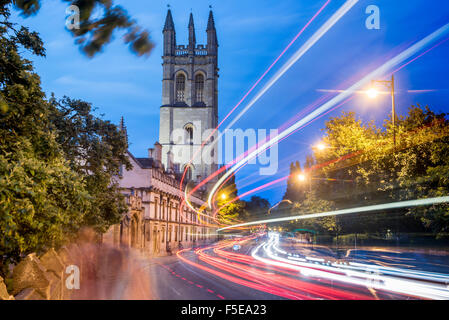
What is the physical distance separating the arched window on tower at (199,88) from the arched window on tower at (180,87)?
354cm

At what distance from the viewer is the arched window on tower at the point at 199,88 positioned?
100m

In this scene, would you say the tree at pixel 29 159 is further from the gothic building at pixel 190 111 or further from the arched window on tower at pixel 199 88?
the arched window on tower at pixel 199 88

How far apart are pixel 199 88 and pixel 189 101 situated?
18.8 feet

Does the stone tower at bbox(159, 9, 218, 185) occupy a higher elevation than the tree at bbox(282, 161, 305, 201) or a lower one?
higher

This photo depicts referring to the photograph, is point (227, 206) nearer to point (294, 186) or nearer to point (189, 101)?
point (189, 101)

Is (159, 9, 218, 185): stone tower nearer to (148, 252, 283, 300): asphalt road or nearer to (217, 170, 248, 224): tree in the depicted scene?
(217, 170, 248, 224): tree

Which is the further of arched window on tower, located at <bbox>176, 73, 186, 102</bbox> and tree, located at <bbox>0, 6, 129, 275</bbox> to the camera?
arched window on tower, located at <bbox>176, 73, 186, 102</bbox>

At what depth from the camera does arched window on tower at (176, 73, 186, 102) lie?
99.8m

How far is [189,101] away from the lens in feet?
323

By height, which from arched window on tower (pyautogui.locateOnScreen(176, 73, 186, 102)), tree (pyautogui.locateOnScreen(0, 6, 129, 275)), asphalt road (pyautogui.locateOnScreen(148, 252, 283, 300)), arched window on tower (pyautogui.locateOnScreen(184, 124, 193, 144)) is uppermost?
arched window on tower (pyautogui.locateOnScreen(176, 73, 186, 102))

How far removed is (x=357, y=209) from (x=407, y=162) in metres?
11.9

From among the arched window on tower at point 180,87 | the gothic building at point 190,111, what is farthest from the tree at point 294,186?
the arched window on tower at point 180,87

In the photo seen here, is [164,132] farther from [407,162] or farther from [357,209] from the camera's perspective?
[407,162]

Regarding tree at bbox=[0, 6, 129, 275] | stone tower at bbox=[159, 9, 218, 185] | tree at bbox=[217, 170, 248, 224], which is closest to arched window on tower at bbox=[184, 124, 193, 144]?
stone tower at bbox=[159, 9, 218, 185]
